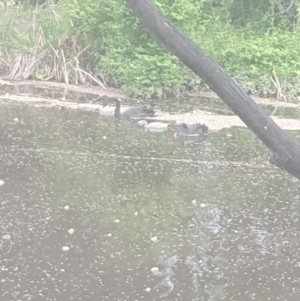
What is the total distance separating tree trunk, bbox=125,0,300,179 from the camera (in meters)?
2.23

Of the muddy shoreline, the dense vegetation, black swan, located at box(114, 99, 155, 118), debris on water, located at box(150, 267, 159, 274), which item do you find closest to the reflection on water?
Result: debris on water, located at box(150, 267, 159, 274)

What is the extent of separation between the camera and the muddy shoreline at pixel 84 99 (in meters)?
9.63

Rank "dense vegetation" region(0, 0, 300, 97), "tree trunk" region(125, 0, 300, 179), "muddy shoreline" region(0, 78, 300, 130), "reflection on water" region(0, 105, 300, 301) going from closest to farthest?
1. "tree trunk" region(125, 0, 300, 179)
2. "reflection on water" region(0, 105, 300, 301)
3. "muddy shoreline" region(0, 78, 300, 130)
4. "dense vegetation" region(0, 0, 300, 97)

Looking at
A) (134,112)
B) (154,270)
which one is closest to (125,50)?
(134,112)

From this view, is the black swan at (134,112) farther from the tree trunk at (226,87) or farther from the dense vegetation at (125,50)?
the tree trunk at (226,87)

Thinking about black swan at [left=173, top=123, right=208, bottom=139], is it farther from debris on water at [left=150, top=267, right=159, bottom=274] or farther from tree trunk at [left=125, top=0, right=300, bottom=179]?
tree trunk at [left=125, top=0, right=300, bottom=179]

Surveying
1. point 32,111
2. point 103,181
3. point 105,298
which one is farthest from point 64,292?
point 32,111

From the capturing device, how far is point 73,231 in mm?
5250

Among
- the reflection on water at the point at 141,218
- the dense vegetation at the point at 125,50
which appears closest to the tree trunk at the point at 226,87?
the reflection on water at the point at 141,218

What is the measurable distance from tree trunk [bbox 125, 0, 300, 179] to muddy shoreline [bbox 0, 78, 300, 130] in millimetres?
6930

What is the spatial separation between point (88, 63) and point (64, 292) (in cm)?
841

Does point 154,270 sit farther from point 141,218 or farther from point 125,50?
point 125,50

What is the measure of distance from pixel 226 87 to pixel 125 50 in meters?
9.59

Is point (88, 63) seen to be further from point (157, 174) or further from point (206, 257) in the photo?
point (206, 257)
